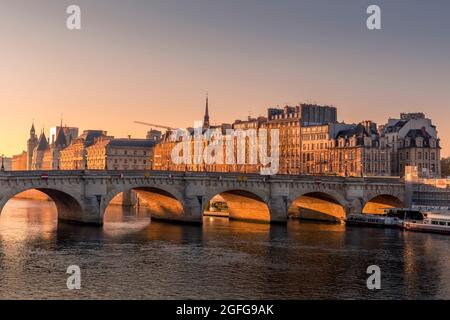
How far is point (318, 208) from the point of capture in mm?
118312

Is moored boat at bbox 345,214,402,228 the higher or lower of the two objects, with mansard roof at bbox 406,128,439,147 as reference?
lower

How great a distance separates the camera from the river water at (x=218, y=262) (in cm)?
5038

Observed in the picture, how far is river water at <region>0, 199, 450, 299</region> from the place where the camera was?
165 ft

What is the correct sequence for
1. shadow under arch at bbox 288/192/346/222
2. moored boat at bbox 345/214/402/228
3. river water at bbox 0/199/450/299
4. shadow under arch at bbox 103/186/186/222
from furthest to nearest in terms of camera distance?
1. shadow under arch at bbox 288/192/346/222
2. moored boat at bbox 345/214/402/228
3. shadow under arch at bbox 103/186/186/222
4. river water at bbox 0/199/450/299

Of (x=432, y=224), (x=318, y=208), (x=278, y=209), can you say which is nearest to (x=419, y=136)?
(x=318, y=208)

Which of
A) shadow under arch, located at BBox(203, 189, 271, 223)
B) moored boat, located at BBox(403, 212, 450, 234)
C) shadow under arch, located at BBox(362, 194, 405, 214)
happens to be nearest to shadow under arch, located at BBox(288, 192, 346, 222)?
shadow under arch, located at BBox(203, 189, 271, 223)

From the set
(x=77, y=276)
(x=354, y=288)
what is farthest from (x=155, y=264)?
(x=354, y=288)

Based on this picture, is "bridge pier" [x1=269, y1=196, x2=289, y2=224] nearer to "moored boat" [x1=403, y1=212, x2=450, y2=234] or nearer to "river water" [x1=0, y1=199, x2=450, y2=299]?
"river water" [x1=0, y1=199, x2=450, y2=299]

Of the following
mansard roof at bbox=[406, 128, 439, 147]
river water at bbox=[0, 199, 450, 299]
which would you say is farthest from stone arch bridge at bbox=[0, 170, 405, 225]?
mansard roof at bbox=[406, 128, 439, 147]

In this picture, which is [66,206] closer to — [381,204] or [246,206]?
[246,206]

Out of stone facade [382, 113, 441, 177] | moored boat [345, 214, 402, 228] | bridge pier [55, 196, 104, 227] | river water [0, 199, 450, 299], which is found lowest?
river water [0, 199, 450, 299]

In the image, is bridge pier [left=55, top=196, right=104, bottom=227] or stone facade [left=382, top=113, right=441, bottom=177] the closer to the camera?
bridge pier [left=55, top=196, right=104, bottom=227]

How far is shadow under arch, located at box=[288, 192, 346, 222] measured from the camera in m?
113

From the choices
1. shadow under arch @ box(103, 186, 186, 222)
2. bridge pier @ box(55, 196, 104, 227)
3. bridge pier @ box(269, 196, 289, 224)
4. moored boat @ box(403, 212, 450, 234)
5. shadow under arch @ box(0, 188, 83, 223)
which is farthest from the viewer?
bridge pier @ box(269, 196, 289, 224)
